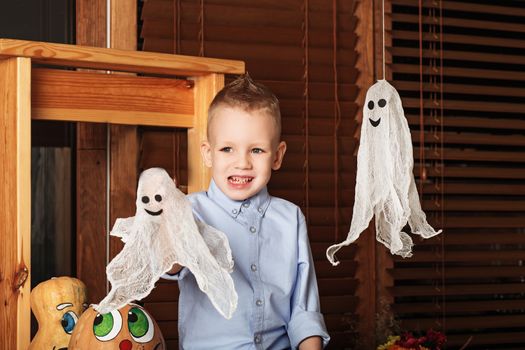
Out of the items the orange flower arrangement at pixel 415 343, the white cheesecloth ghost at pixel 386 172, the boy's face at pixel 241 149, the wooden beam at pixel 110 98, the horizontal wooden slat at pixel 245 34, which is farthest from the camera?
the horizontal wooden slat at pixel 245 34

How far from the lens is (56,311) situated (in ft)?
6.21

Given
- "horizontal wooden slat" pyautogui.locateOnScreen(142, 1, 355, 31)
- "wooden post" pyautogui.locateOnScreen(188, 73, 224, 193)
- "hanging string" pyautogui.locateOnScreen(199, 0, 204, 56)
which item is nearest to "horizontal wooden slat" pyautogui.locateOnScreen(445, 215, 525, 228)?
"horizontal wooden slat" pyautogui.locateOnScreen(142, 1, 355, 31)

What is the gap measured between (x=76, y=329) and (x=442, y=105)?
6.31 feet

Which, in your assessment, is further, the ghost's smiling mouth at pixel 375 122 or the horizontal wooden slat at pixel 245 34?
the horizontal wooden slat at pixel 245 34

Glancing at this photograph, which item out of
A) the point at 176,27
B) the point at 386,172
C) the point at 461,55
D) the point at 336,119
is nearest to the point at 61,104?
the point at 176,27

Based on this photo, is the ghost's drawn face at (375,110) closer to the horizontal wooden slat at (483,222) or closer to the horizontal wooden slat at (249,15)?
the horizontal wooden slat at (249,15)

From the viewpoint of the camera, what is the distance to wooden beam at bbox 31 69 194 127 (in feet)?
6.76

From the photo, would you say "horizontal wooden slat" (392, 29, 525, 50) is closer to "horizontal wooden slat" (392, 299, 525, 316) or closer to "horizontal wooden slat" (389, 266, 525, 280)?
"horizontal wooden slat" (389, 266, 525, 280)

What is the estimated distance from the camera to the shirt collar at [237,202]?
6.26 ft

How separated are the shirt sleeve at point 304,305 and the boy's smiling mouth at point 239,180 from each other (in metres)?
0.21

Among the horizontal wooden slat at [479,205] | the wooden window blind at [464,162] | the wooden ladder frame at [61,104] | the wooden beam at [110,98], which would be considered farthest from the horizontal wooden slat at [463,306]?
the wooden beam at [110,98]

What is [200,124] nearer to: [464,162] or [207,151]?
[207,151]

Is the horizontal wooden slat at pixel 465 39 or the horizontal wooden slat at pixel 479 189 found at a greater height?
the horizontal wooden slat at pixel 465 39

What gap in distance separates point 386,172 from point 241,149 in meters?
0.33
